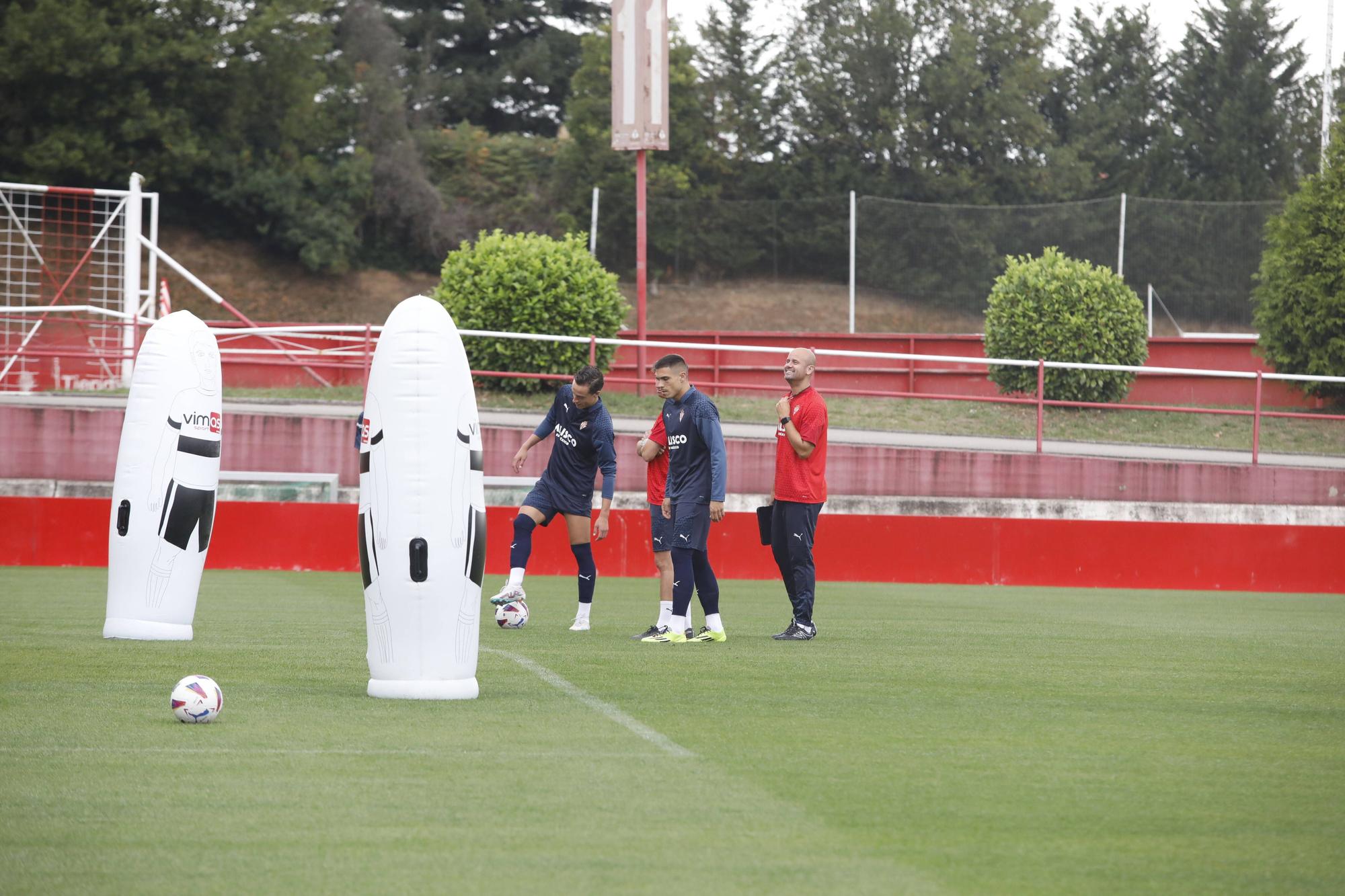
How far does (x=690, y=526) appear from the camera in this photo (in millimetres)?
10406

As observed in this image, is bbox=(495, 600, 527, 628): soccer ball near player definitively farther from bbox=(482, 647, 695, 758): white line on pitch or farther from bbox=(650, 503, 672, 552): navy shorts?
bbox=(482, 647, 695, 758): white line on pitch

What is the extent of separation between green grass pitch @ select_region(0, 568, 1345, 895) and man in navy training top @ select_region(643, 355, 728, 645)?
0.33 m

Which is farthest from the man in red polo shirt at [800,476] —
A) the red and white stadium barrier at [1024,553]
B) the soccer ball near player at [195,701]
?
the red and white stadium barrier at [1024,553]

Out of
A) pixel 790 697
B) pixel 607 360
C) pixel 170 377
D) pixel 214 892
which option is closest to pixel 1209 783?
pixel 790 697

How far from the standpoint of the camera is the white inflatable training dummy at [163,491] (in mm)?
10000

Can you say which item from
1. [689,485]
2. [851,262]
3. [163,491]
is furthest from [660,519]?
[851,262]

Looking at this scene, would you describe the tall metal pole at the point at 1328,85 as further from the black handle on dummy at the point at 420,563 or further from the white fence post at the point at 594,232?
the black handle on dummy at the point at 420,563

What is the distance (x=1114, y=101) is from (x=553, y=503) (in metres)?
42.6

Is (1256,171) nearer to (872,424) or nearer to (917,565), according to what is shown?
(872,424)

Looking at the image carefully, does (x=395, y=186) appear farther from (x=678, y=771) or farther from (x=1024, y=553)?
(x=678, y=771)

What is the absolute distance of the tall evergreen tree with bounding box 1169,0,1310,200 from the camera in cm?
4641

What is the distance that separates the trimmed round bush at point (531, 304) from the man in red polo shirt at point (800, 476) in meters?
10.8

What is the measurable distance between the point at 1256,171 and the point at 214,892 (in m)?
47.2

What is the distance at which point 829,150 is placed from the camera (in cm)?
4675
